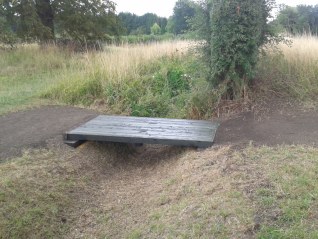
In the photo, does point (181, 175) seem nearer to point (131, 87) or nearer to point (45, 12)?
point (131, 87)

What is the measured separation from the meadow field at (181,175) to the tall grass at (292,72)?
0.02 metres

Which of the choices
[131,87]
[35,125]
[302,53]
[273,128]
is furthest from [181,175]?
[302,53]

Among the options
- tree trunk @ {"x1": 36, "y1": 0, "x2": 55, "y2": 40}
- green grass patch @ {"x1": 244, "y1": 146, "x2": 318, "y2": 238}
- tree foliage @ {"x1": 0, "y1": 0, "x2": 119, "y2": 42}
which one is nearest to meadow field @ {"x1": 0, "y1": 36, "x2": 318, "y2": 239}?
green grass patch @ {"x1": 244, "y1": 146, "x2": 318, "y2": 238}

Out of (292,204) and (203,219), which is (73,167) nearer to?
(203,219)

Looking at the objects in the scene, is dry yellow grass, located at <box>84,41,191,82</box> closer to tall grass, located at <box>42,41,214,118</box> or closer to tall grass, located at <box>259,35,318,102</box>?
tall grass, located at <box>42,41,214,118</box>

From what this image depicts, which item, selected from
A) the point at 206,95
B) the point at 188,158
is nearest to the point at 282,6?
the point at 206,95

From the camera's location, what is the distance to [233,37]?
568cm

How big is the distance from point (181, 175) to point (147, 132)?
38.6 inches

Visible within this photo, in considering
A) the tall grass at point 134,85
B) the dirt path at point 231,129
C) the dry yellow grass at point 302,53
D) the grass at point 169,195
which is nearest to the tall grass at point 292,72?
the dry yellow grass at point 302,53

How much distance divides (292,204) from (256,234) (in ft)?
1.48

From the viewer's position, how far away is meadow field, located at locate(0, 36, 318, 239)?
3.15 meters

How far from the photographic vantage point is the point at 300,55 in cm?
691

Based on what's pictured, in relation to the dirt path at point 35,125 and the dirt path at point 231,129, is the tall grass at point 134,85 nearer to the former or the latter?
the dirt path at point 35,125

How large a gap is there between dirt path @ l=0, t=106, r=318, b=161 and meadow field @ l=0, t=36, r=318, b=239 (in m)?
0.04
